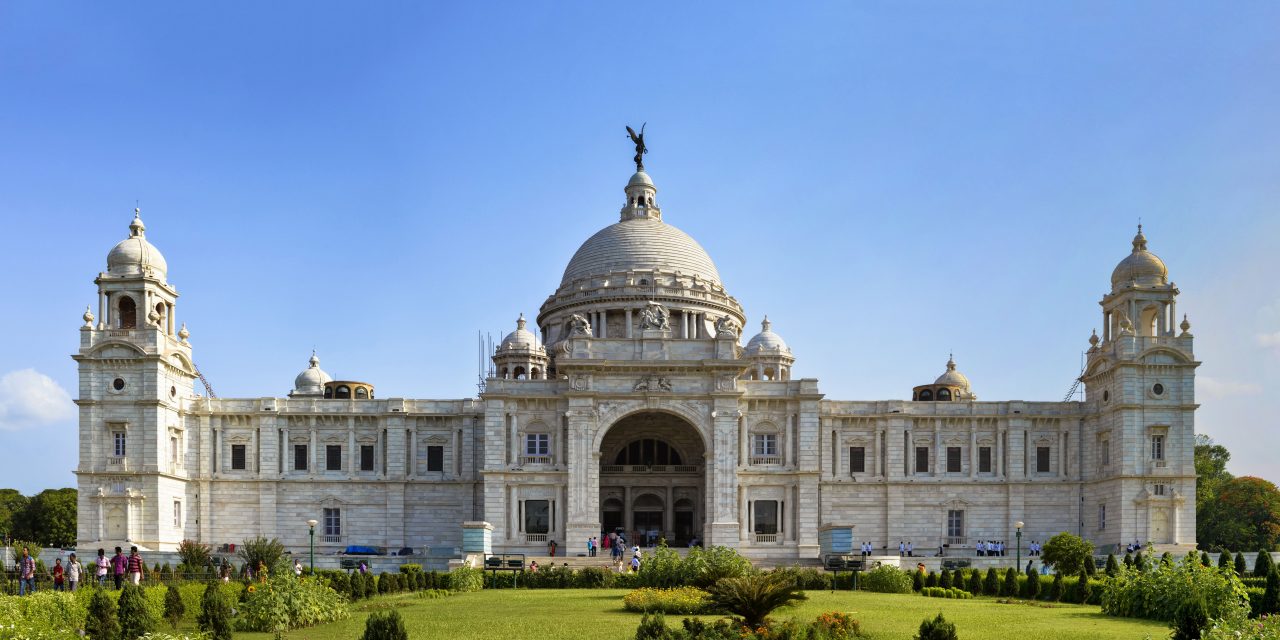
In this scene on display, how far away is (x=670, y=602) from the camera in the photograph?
33.3m

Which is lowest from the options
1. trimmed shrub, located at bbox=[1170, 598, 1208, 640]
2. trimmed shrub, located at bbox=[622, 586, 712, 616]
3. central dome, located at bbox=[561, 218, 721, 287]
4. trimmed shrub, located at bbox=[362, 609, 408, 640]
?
trimmed shrub, located at bbox=[622, 586, 712, 616]

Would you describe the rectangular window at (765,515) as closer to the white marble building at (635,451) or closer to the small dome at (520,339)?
the white marble building at (635,451)

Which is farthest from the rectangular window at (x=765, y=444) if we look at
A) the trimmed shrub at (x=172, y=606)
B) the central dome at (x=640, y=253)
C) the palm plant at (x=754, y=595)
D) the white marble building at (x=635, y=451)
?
the trimmed shrub at (x=172, y=606)

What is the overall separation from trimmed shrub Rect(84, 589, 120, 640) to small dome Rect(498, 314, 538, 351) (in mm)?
52382

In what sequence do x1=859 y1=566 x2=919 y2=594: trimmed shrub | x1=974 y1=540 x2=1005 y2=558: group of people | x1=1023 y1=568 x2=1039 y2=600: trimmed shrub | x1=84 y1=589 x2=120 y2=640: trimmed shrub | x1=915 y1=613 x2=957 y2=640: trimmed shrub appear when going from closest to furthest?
x1=915 y1=613 x2=957 y2=640: trimmed shrub < x1=84 y1=589 x2=120 y2=640: trimmed shrub < x1=1023 y1=568 x2=1039 y2=600: trimmed shrub < x1=859 y1=566 x2=919 y2=594: trimmed shrub < x1=974 y1=540 x2=1005 y2=558: group of people

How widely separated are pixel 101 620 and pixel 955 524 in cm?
5150

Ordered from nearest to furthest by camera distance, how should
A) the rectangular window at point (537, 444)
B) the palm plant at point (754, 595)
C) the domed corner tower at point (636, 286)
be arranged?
the palm plant at point (754, 595) → the rectangular window at point (537, 444) → the domed corner tower at point (636, 286)

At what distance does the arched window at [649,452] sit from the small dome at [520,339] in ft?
44.5

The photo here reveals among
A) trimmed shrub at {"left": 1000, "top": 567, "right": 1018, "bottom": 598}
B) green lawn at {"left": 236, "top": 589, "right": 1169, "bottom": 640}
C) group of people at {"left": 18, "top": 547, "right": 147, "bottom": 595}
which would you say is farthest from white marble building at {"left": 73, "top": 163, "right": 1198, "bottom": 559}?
green lawn at {"left": 236, "top": 589, "right": 1169, "bottom": 640}

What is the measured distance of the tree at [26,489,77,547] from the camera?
8150 centimetres

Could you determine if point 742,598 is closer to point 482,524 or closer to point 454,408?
point 482,524

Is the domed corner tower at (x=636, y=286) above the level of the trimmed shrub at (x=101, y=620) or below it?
above

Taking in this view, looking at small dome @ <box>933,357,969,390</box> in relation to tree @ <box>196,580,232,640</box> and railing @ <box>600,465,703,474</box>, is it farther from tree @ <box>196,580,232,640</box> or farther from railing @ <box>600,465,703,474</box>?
tree @ <box>196,580,232,640</box>

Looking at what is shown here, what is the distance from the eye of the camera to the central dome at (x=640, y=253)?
79.6 meters
